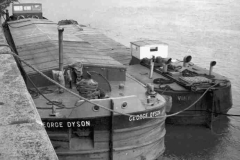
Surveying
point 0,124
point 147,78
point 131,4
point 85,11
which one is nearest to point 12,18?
point 147,78

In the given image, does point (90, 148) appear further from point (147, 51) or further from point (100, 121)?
point (147, 51)

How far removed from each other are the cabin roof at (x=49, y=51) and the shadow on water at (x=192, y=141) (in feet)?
15.6

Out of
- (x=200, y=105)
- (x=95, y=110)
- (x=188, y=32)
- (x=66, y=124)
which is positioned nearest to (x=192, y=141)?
(x=200, y=105)

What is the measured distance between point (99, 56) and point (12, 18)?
47.9 feet

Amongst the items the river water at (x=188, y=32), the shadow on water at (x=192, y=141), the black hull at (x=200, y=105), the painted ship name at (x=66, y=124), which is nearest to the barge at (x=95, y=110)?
the painted ship name at (x=66, y=124)

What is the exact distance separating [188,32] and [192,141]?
21398mm

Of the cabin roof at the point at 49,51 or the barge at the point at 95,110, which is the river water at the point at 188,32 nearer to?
the barge at the point at 95,110

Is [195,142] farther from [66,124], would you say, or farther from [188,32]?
[188,32]

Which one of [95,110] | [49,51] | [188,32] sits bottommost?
[188,32]

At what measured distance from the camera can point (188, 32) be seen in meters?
35.0

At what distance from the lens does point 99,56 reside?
1362 centimetres

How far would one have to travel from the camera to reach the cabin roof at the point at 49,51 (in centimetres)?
1220

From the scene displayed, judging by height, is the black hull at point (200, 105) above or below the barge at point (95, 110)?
below

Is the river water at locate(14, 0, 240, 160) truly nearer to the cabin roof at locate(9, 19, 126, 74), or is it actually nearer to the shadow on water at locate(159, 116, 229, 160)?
the shadow on water at locate(159, 116, 229, 160)
